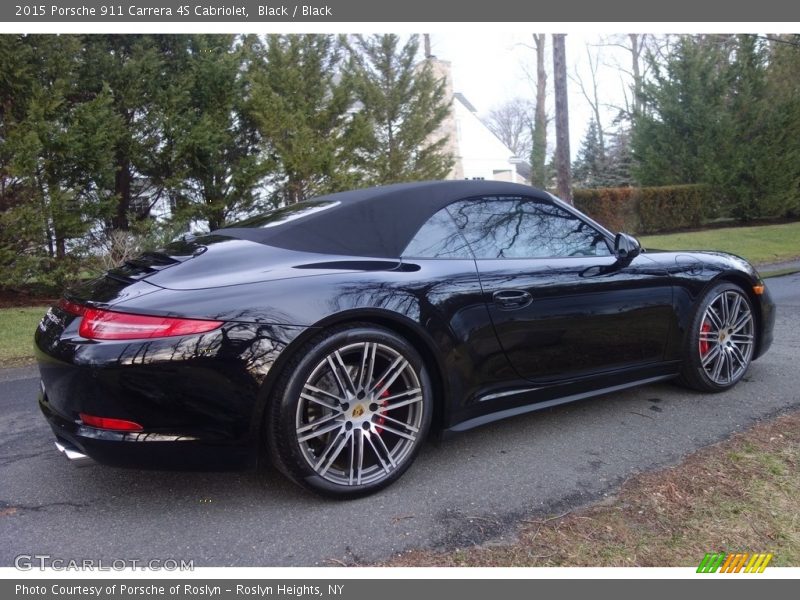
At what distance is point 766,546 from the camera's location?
7.52 ft

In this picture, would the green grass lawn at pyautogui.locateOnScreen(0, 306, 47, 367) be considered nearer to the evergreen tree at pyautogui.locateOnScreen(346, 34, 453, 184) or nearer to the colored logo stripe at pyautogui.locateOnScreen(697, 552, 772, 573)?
the colored logo stripe at pyautogui.locateOnScreen(697, 552, 772, 573)

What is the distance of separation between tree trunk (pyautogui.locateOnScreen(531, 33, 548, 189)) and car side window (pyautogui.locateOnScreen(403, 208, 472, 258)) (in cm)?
3343

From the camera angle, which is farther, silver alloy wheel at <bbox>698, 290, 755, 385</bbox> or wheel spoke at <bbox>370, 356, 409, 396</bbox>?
silver alloy wheel at <bbox>698, 290, 755, 385</bbox>

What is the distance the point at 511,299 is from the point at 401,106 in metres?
13.2

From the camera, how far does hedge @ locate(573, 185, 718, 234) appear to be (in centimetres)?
1808

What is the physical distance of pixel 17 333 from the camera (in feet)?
22.5

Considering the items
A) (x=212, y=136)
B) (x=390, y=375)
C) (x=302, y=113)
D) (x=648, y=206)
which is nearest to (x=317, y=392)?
(x=390, y=375)

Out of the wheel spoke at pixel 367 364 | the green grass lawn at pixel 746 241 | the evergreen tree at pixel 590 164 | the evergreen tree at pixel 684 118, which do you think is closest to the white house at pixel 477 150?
the evergreen tree at pixel 590 164

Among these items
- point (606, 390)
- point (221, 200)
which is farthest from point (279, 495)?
point (221, 200)

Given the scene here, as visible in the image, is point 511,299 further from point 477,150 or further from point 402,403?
point 477,150

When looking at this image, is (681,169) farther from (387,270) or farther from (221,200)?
(387,270)

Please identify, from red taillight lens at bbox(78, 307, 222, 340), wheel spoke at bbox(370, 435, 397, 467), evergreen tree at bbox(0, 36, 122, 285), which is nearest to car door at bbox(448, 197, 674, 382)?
wheel spoke at bbox(370, 435, 397, 467)

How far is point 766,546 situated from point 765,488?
1.54 feet

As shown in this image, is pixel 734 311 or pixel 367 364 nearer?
pixel 367 364
